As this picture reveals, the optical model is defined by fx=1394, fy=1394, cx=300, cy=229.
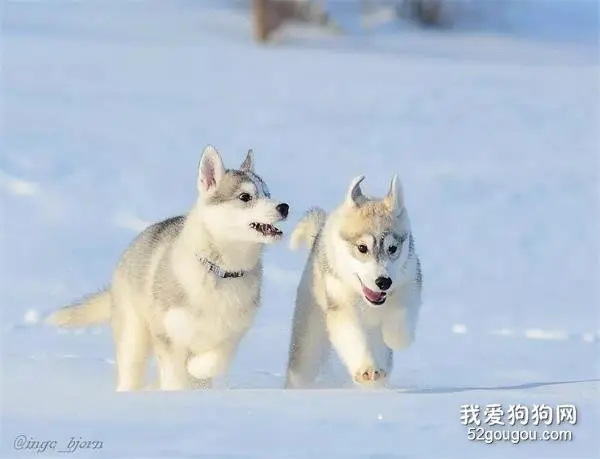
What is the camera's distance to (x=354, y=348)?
6219 millimetres

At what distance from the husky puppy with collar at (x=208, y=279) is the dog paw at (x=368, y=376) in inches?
21.9

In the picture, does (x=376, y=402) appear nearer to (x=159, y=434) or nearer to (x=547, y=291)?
(x=159, y=434)

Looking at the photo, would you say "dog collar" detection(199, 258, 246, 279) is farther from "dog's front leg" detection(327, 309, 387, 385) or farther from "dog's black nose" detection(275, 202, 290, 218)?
"dog's front leg" detection(327, 309, 387, 385)

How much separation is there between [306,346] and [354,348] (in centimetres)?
42

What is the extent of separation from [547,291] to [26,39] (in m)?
7.75

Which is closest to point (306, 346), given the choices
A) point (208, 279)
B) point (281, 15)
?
point (208, 279)

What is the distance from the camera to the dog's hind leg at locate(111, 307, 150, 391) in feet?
21.5

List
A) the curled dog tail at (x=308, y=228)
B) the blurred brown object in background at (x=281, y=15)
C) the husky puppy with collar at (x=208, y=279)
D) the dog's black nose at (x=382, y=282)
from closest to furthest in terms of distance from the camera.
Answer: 1. the dog's black nose at (x=382, y=282)
2. the husky puppy with collar at (x=208, y=279)
3. the curled dog tail at (x=308, y=228)
4. the blurred brown object in background at (x=281, y=15)

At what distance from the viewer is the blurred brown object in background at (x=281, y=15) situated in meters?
16.1

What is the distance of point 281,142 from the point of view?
43.4ft

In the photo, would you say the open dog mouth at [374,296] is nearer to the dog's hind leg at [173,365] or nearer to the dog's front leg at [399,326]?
the dog's front leg at [399,326]

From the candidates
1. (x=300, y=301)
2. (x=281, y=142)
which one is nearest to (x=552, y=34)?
(x=281, y=142)

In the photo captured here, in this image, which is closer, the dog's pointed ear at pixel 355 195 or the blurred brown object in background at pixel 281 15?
the dog's pointed ear at pixel 355 195

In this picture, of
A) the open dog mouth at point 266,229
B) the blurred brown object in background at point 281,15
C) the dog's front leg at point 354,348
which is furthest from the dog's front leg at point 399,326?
the blurred brown object in background at point 281,15
